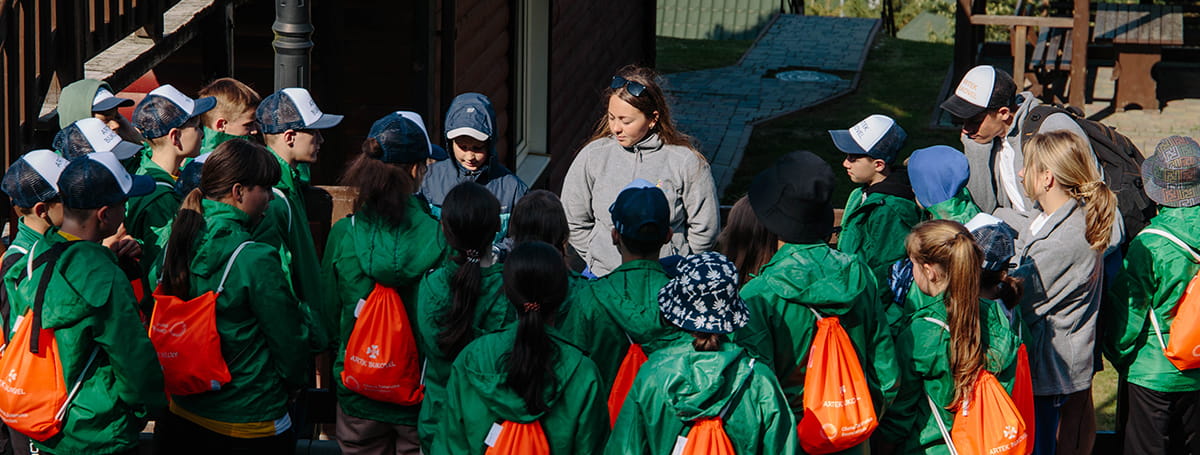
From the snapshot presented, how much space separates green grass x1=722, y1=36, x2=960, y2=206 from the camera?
45.8 ft

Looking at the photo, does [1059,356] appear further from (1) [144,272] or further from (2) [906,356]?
(1) [144,272]

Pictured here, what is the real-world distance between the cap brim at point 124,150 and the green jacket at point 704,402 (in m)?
2.23

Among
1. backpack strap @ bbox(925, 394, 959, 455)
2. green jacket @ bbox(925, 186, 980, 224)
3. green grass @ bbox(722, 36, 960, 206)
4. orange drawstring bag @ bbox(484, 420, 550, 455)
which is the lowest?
green grass @ bbox(722, 36, 960, 206)

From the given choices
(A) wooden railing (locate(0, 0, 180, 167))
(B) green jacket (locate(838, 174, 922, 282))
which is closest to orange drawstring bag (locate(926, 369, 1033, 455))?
(B) green jacket (locate(838, 174, 922, 282))

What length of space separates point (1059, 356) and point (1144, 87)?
11.2 metres

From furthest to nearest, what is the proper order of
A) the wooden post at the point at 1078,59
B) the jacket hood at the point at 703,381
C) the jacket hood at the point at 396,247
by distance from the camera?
1. the wooden post at the point at 1078,59
2. the jacket hood at the point at 396,247
3. the jacket hood at the point at 703,381

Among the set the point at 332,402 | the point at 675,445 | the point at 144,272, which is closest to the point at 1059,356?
the point at 675,445

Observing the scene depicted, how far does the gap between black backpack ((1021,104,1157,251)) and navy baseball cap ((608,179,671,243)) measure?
7.72 ft

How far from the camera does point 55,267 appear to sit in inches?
158

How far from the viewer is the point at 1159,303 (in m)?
5.11

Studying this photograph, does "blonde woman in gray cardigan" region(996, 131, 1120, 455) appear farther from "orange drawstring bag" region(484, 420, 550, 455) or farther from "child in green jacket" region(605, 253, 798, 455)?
"orange drawstring bag" region(484, 420, 550, 455)

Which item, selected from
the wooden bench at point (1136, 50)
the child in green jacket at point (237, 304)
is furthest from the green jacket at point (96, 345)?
the wooden bench at point (1136, 50)

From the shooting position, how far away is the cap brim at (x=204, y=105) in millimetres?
5211

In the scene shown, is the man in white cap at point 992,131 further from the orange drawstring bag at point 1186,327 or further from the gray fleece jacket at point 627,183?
the gray fleece jacket at point 627,183
